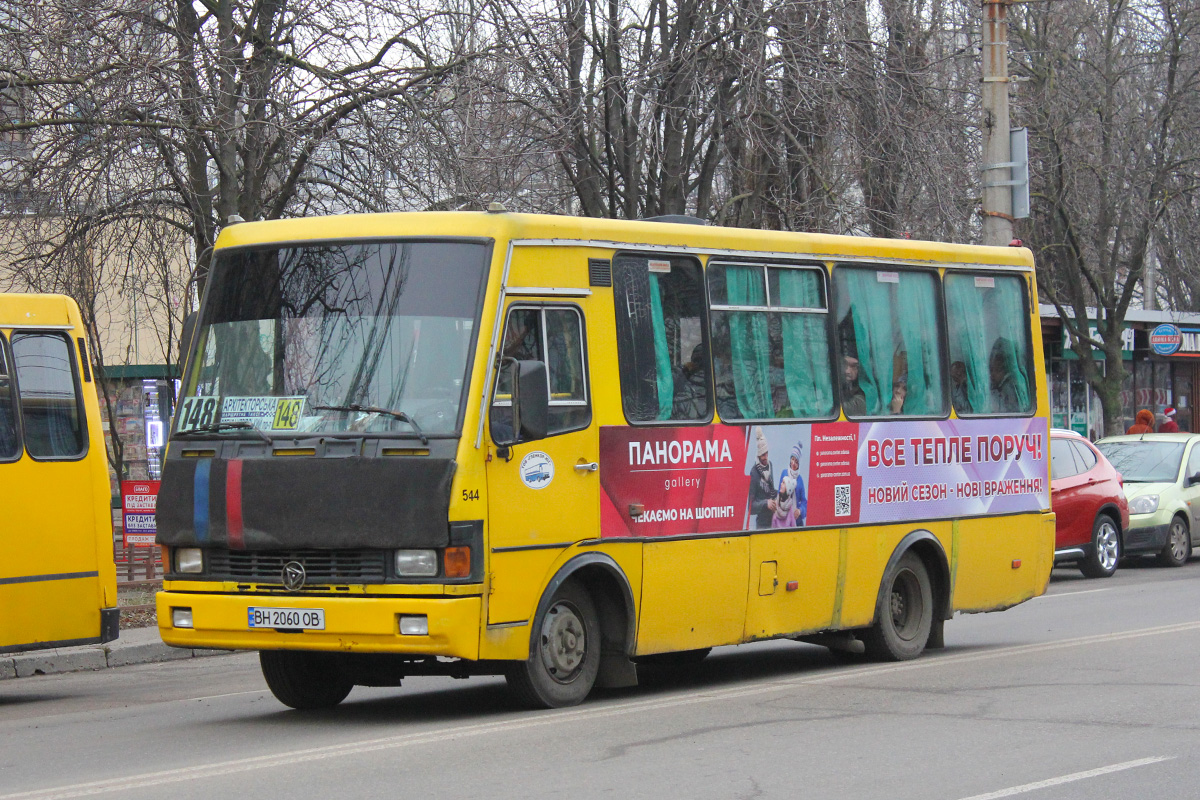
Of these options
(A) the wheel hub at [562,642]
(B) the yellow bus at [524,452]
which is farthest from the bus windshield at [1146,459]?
(A) the wheel hub at [562,642]

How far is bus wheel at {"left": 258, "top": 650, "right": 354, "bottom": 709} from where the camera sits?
9773 millimetres

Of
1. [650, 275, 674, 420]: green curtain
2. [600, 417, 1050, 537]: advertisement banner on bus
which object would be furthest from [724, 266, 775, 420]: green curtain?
[650, 275, 674, 420]: green curtain

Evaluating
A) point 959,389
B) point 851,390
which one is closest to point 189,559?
point 851,390

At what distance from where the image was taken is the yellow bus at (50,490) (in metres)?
11.3

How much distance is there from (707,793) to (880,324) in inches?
228

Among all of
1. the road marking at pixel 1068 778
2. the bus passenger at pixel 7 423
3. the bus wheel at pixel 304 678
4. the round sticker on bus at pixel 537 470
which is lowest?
the road marking at pixel 1068 778

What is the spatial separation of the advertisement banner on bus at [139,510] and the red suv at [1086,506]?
10632 millimetres

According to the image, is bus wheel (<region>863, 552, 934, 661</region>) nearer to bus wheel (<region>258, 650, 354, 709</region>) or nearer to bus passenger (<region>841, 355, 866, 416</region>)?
bus passenger (<region>841, 355, 866, 416</region>)

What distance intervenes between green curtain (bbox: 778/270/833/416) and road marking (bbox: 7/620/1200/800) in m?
1.91

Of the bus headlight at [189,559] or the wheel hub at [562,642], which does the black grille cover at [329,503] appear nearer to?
the bus headlight at [189,559]

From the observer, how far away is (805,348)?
1135 cm

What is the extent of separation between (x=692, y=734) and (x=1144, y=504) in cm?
1469

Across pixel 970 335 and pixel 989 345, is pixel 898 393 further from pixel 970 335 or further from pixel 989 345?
pixel 989 345

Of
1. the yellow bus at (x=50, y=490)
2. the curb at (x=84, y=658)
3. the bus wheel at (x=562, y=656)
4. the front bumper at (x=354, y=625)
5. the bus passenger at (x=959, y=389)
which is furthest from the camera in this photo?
the curb at (x=84, y=658)
